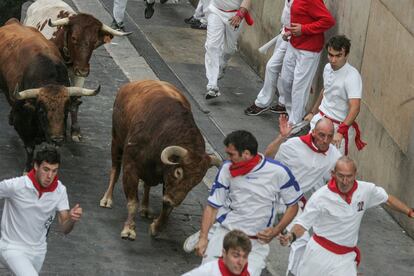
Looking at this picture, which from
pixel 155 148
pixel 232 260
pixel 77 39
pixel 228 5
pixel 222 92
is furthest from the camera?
pixel 222 92

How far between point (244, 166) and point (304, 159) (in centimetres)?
153

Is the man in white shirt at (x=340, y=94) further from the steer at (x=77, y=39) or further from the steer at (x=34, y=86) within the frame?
the steer at (x=77, y=39)

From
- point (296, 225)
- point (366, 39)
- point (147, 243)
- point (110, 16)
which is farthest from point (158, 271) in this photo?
point (110, 16)

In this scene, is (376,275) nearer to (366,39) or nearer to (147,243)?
(147,243)

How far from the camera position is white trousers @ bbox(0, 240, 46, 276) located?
10297 millimetres

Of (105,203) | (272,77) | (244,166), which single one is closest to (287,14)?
(272,77)

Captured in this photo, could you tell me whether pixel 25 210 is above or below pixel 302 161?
above

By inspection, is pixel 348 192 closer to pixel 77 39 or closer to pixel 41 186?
pixel 41 186

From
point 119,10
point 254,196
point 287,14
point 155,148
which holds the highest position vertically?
point 254,196

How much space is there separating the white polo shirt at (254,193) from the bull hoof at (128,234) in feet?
7.82

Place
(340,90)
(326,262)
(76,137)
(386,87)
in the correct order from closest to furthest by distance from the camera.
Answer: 1. (326,262)
2. (340,90)
3. (386,87)
4. (76,137)

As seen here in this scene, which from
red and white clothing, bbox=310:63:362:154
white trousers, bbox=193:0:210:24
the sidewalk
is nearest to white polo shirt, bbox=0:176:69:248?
the sidewalk

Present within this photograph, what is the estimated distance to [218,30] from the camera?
1852cm

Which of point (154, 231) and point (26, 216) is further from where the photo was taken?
point (154, 231)
